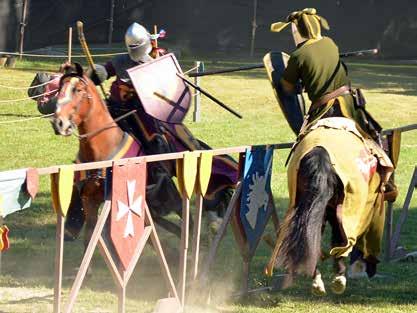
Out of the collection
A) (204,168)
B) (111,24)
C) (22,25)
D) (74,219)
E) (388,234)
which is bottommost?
(111,24)

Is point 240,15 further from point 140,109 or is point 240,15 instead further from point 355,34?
point 140,109

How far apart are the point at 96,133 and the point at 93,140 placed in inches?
2.3

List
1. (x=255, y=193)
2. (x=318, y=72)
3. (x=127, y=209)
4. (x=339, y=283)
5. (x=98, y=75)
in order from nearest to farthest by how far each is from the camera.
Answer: (x=127, y=209), (x=339, y=283), (x=318, y=72), (x=255, y=193), (x=98, y=75)

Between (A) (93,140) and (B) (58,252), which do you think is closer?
(B) (58,252)

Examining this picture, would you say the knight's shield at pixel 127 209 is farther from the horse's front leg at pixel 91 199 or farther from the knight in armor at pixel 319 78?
the knight in armor at pixel 319 78

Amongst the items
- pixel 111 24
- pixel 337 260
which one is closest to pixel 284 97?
pixel 337 260

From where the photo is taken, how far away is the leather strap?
27.2 feet

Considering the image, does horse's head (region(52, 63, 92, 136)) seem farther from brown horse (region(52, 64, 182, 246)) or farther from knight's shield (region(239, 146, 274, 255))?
knight's shield (region(239, 146, 274, 255))

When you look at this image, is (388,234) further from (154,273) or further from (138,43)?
(138,43)

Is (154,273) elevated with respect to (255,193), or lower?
lower

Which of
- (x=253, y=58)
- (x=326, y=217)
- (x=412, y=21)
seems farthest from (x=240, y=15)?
(x=326, y=217)

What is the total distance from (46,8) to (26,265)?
18138 mm

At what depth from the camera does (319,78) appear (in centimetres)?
832

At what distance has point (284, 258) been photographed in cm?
765
